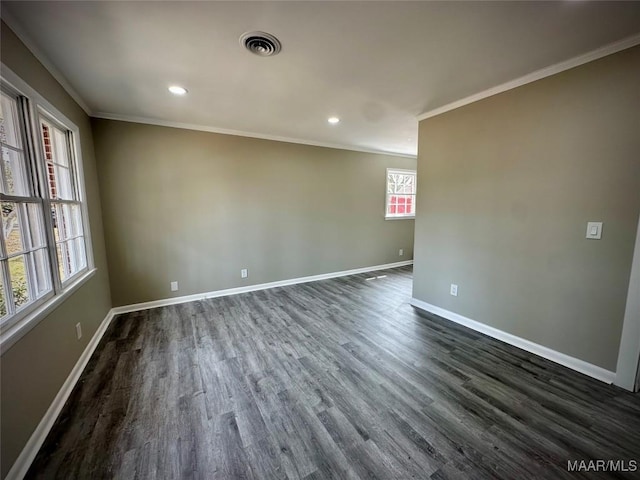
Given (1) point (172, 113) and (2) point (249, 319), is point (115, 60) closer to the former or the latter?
(1) point (172, 113)

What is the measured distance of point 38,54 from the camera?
6.00ft

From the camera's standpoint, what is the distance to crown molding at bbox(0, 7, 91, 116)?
151 centimetres

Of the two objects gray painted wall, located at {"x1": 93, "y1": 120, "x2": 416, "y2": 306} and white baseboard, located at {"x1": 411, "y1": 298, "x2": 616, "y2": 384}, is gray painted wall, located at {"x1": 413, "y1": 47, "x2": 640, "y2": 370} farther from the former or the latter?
gray painted wall, located at {"x1": 93, "y1": 120, "x2": 416, "y2": 306}

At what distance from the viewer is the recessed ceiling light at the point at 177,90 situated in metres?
2.45

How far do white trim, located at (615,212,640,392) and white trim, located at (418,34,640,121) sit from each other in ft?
4.30

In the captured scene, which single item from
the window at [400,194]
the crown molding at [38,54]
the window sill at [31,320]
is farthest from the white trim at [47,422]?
the window at [400,194]

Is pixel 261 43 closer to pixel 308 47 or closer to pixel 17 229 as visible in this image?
pixel 308 47

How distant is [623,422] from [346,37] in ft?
10.2

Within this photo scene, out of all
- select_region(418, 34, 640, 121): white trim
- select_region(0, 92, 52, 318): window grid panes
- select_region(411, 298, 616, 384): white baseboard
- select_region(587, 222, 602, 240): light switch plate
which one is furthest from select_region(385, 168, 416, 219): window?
select_region(0, 92, 52, 318): window grid panes

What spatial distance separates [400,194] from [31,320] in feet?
19.1

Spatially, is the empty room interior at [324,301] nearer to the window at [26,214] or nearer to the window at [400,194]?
the window at [26,214]

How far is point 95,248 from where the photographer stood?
291 centimetres

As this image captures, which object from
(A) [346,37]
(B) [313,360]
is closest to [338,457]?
(B) [313,360]

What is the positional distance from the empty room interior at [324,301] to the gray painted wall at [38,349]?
19mm
